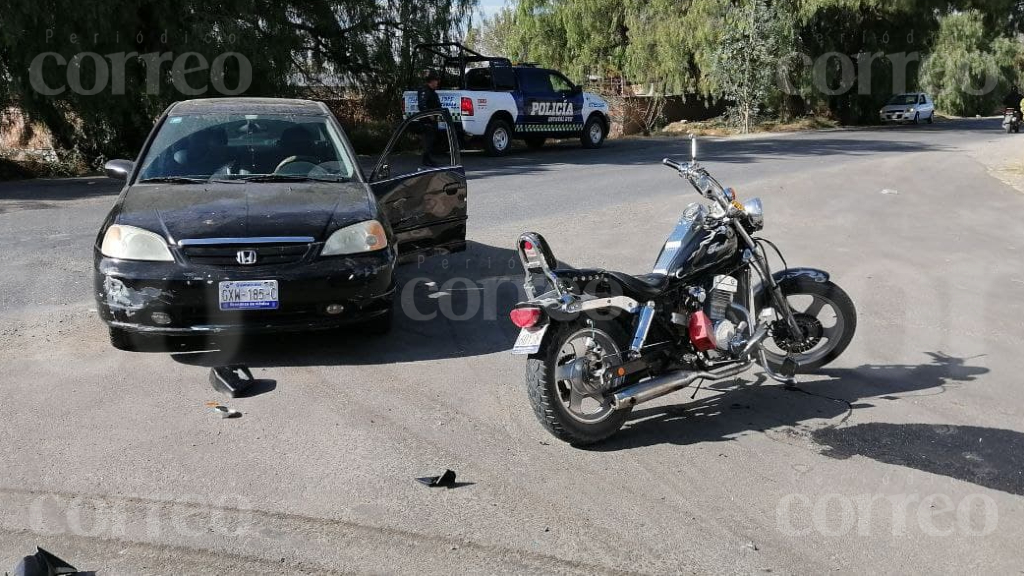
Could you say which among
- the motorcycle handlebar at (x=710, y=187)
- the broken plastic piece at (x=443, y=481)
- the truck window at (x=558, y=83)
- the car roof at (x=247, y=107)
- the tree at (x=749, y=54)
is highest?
→ the tree at (x=749, y=54)

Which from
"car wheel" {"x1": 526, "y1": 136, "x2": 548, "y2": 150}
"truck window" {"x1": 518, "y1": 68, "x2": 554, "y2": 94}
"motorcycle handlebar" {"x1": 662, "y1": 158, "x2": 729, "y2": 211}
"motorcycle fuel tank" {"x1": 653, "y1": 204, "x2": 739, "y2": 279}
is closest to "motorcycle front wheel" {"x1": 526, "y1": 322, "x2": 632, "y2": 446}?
"motorcycle fuel tank" {"x1": 653, "y1": 204, "x2": 739, "y2": 279}

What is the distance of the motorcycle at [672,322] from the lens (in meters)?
4.84

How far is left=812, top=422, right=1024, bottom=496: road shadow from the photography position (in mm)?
4668

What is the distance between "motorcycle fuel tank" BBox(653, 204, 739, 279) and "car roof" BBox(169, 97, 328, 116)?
3.61 m

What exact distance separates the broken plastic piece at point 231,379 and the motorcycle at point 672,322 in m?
1.78

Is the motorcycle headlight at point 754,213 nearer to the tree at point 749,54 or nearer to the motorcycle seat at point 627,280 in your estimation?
the motorcycle seat at point 627,280

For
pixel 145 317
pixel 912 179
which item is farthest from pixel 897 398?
pixel 912 179

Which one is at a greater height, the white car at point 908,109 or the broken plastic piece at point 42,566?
the white car at point 908,109

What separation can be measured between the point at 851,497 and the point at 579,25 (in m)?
36.6

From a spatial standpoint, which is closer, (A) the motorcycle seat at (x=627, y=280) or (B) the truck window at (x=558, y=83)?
(A) the motorcycle seat at (x=627, y=280)

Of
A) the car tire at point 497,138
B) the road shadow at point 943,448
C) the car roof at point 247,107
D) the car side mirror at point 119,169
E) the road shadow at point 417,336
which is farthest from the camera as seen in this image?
the car tire at point 497,138

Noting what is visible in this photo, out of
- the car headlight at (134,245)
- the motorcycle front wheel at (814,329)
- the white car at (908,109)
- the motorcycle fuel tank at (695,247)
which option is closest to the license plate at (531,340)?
the motorcycle fuel tank at (695,247)

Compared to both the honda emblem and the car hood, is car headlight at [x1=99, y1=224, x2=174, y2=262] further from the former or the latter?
the honda emblem

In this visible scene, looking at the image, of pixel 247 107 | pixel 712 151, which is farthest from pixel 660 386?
pixel 712 151
